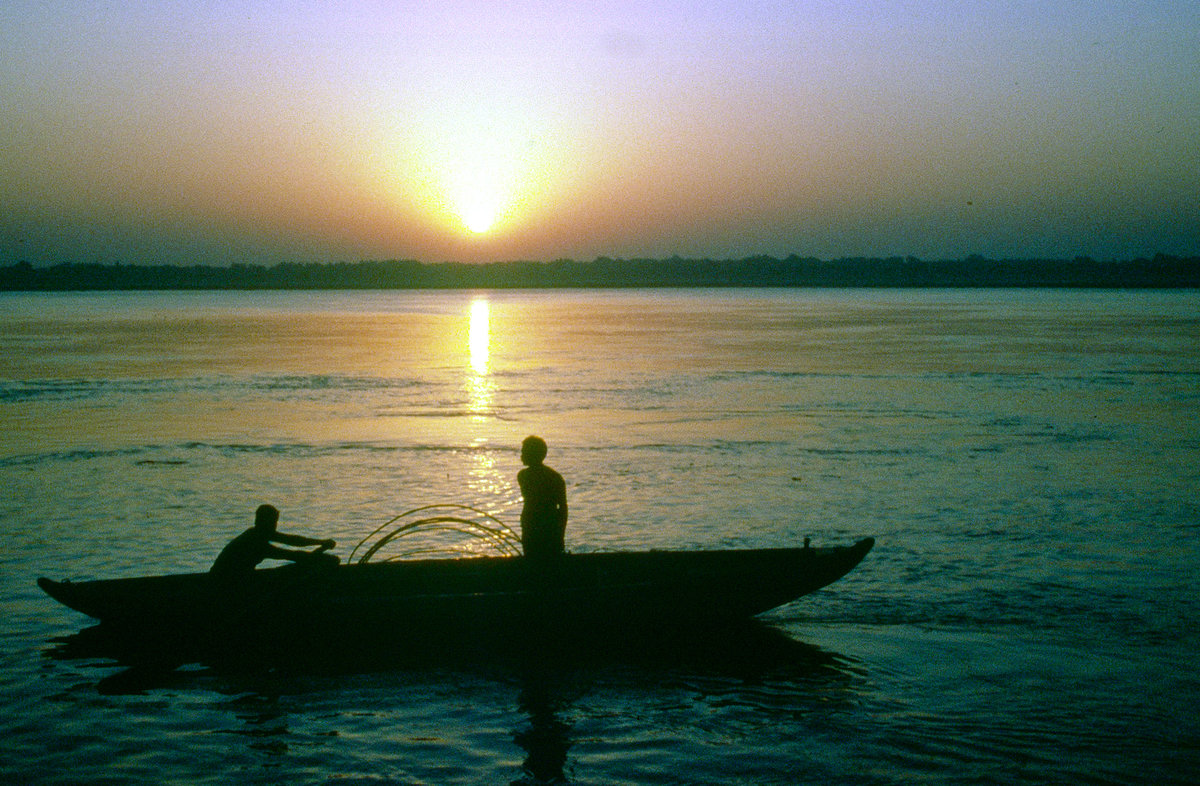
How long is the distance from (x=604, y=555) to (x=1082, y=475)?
10.1 metres

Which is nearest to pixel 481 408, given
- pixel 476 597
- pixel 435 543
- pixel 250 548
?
pixel 435 543

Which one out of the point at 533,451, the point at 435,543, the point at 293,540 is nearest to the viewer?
the point at 293,540

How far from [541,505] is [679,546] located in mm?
3648

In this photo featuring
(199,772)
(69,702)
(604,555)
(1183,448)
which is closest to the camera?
(199,772)

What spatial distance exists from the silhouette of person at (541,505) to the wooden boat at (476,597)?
0.16 meters

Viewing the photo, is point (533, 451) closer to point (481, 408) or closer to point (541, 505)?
point (541, 505)

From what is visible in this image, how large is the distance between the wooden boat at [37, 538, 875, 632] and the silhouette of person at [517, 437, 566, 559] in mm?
161

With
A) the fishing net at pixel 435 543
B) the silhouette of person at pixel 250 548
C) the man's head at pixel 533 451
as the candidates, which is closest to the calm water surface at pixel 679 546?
the fishing net at pixel 435 543

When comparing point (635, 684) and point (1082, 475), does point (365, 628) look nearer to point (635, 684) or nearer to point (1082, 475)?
point (635, 684)

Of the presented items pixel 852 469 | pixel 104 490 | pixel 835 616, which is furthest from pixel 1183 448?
pixel 104 490

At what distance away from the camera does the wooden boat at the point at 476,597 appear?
369 inches

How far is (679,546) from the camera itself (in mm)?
A: 13211

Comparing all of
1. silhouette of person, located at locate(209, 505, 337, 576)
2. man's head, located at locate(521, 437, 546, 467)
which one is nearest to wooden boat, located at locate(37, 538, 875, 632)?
silhouette of person, located at locate(209, 505, 337, 576)

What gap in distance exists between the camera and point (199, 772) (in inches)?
290
